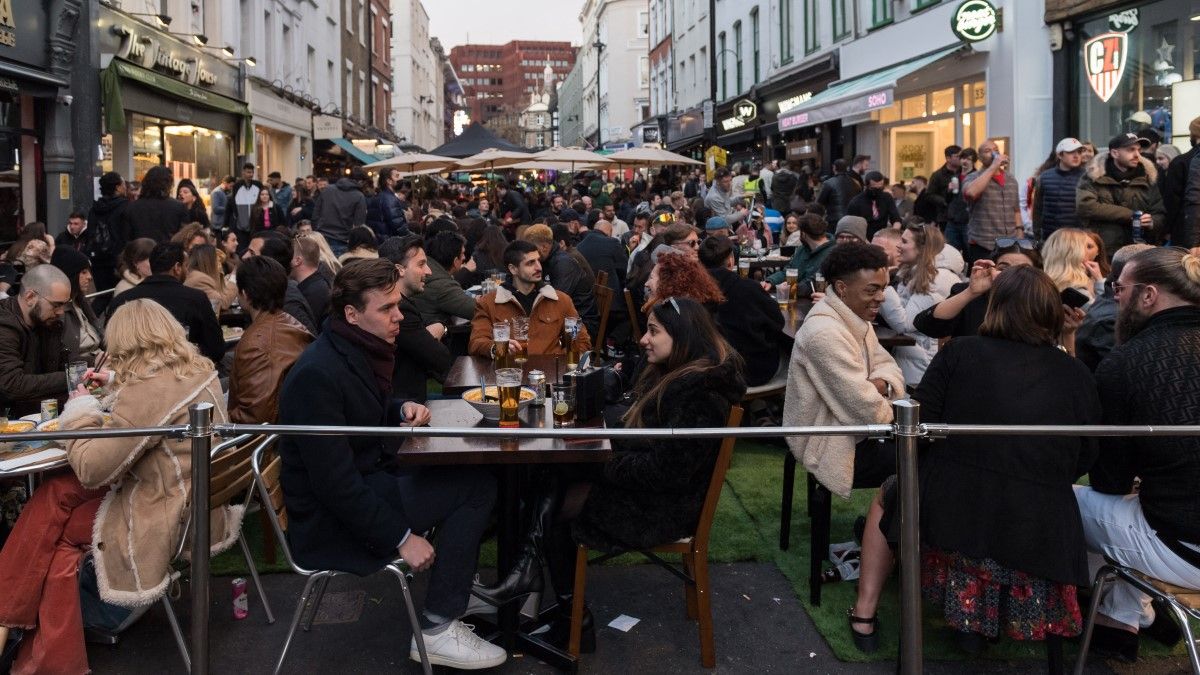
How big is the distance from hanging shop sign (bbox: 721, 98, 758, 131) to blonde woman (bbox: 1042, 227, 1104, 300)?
2176cm

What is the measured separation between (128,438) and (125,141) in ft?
43.7

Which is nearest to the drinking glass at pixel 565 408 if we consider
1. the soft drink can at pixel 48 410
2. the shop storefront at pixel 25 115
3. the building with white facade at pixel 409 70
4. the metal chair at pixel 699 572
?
the metal chair at pixel 699 572

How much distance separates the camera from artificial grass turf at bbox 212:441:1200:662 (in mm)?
4238

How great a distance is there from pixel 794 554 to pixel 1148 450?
81.0 inches

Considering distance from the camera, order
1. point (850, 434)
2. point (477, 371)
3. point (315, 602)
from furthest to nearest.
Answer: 1. point (477, 371)
2. point (315, 602)
3. point (850, 434)

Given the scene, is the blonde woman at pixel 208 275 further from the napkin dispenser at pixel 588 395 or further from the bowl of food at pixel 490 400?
the napkin dispenser at pixel 588 395

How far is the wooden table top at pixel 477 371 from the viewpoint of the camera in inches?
216

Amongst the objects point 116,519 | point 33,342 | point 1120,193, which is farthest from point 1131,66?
point 116,519

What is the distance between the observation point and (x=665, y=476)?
3.94 metres

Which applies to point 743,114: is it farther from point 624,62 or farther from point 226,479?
point 624,62

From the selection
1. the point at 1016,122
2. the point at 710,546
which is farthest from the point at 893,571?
the point at 1016,122

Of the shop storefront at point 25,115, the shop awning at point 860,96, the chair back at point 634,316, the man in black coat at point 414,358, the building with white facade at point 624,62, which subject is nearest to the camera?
the man in black coat at point 414,358

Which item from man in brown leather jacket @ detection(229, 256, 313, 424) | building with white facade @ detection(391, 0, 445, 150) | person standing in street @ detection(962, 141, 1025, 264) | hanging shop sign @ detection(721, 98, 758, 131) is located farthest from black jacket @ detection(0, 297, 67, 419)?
building with white facade @ detection(391, 0, 445, 150)

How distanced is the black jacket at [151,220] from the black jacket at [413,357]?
6374 millimetres
